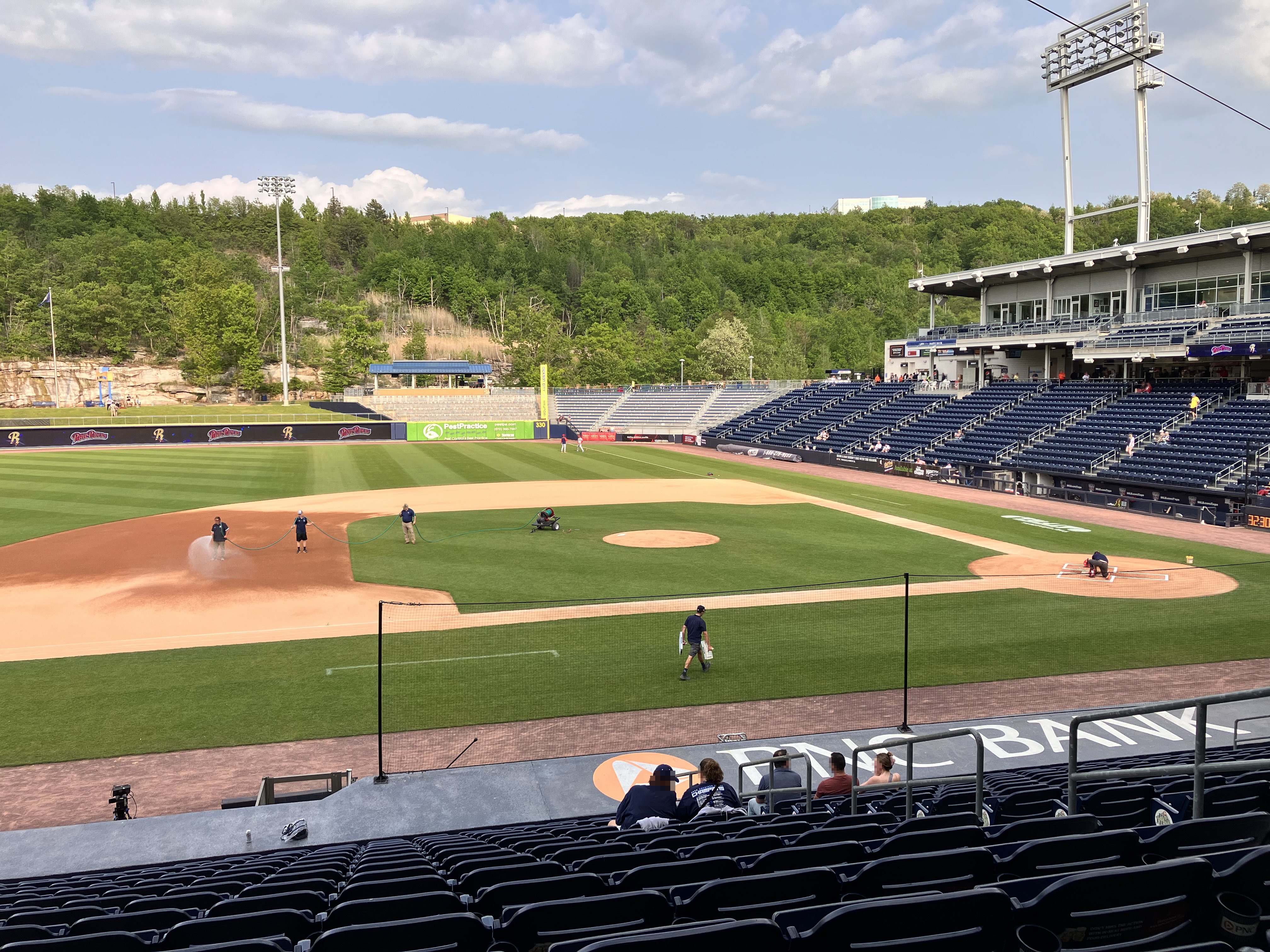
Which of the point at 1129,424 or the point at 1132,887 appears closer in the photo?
the point at 1132,887

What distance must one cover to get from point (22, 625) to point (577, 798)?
17.2 metres

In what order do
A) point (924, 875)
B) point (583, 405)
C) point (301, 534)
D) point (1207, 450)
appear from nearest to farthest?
point (924, 875) < point (301, 534) < point (1207, 450) < point (583, 405)

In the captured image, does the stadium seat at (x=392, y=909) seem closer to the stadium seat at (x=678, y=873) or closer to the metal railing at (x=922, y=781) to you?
the stadium seat at (x=678, y=873)

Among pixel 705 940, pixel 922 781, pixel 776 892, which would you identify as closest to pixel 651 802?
pixel 922 781

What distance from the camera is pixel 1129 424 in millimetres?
43656

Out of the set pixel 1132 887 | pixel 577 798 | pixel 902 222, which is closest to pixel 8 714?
pixel 577 798

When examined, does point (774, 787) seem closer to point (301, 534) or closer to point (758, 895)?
point (758, 895)

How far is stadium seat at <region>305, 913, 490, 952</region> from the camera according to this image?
3330mm

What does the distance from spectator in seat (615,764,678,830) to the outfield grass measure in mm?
10687

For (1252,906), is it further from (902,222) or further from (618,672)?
(902,222)

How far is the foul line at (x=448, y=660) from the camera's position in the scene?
1802 centimetres

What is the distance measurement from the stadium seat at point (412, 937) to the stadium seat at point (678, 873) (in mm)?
1295

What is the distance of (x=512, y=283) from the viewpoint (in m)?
171

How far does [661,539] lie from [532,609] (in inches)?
401
